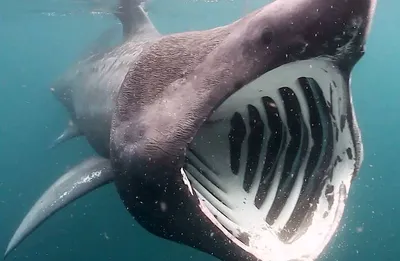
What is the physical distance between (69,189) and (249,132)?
2.82m

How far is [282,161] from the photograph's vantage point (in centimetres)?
270

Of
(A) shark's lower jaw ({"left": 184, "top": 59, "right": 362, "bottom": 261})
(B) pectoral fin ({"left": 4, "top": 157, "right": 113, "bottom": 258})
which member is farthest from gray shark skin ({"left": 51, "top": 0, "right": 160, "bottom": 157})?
(A) shark's lower jaw ({"left": 184, "top": 59, "right": 362, "bottom": 261})

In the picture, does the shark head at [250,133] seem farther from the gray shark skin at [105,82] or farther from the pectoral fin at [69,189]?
the pectoral fin at [69,189]

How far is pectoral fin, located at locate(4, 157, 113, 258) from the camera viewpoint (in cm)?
472

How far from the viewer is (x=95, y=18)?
22.0 m

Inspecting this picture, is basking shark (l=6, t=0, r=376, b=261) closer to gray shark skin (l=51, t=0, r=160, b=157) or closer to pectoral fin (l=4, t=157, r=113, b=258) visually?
gray shark skin (l=51, t=0, r=160, b=157)

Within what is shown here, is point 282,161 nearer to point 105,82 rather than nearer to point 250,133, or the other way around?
point 250,133

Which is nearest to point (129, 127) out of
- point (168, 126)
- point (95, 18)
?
point (168, 126)

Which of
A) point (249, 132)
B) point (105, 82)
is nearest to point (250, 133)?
point (249, 132)

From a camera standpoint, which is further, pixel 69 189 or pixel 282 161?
pixel 69 189

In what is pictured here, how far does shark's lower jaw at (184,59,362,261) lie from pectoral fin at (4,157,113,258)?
2.09 metres

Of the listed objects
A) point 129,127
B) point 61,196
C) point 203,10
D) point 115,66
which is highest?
point 129,127

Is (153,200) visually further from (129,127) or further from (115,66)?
(115,66)

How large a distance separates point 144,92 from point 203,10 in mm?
23003
